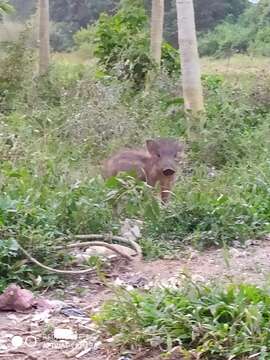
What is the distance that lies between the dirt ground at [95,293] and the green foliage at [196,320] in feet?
0.39

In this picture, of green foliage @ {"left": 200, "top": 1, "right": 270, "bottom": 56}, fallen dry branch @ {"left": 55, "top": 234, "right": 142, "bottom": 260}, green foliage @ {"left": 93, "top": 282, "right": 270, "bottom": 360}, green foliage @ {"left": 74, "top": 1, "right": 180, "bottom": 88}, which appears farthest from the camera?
green foliage @ {"left": 200, "top": 1, "right": 270, "bottom": 56}

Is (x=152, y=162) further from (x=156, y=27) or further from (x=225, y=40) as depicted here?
(x=225, y=40)

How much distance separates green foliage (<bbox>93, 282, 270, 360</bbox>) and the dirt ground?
118 millimetres

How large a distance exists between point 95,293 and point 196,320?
4.60 feet

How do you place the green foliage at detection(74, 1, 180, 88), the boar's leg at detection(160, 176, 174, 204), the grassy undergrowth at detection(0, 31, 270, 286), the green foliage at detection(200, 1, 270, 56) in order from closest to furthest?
the grassy undergrowth at detection(0, 31, 270, 286) < the boar's leg at detection(160, 176, 174, 204) < the green foliage at detection(74, 1, 180, 88) < the green foliage at detection(200, 1, 270, 56)

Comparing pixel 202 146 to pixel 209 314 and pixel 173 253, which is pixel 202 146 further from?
pixel 209 314

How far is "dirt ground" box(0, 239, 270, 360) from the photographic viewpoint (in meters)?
4.08

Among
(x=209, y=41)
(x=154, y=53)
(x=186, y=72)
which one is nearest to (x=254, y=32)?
(x=209, y=41)

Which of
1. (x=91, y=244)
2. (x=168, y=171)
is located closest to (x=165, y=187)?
(x=168, y=171)

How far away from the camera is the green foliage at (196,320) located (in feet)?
12.0

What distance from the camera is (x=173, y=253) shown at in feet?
19.3

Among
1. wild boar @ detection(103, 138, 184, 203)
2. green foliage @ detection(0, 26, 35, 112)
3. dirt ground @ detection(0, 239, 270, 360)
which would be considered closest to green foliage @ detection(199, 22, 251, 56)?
green foliage @ detection(0, 26, 35, 112)

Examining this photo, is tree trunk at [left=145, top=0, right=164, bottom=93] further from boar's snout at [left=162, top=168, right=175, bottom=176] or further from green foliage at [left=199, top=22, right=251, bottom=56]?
green foliage at [left=199, top=22, right=251, bottom=56]

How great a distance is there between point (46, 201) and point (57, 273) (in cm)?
89
